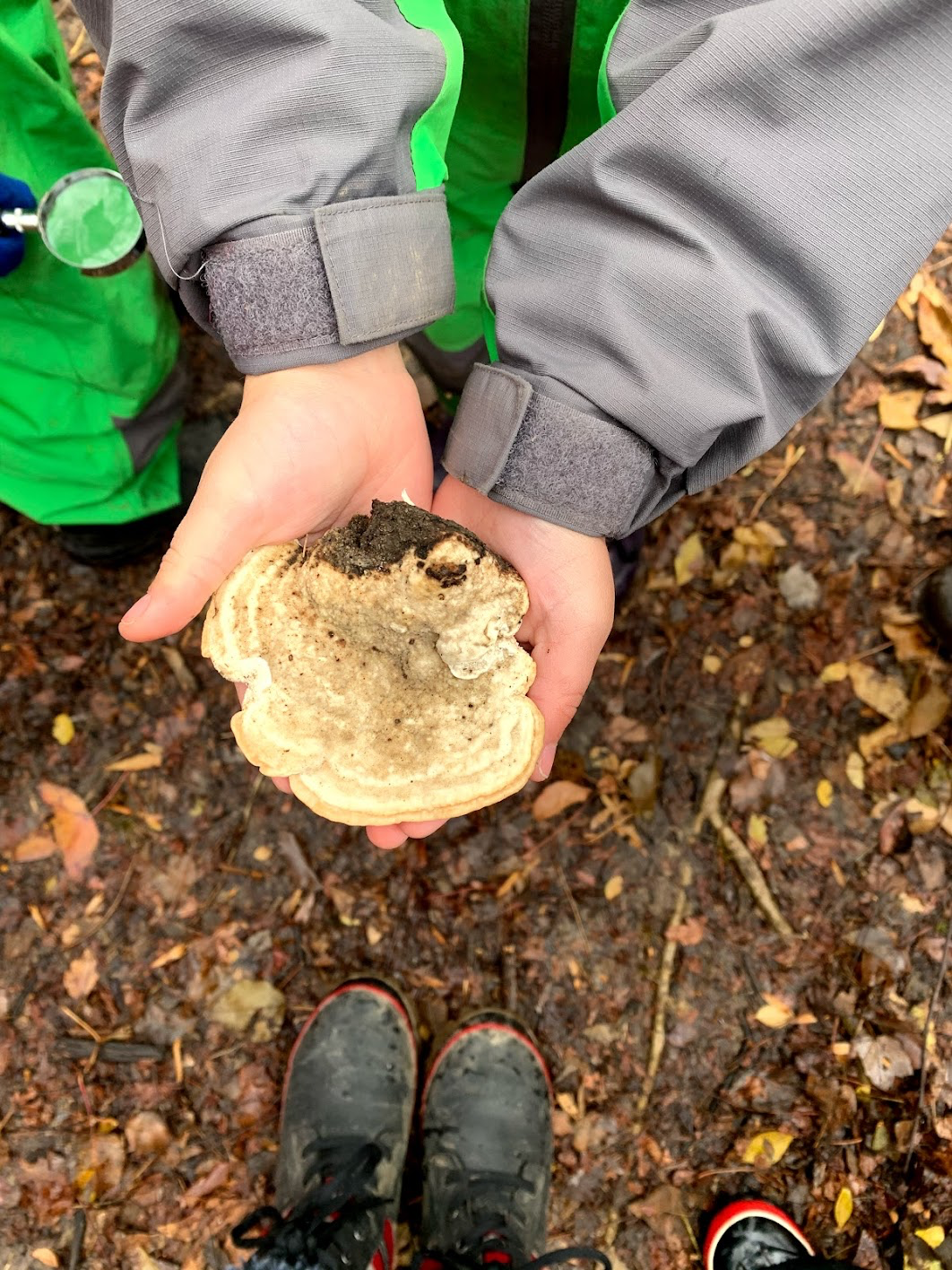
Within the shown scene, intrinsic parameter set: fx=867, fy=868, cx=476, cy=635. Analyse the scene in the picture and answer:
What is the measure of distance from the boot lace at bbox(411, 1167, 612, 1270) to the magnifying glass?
367cm

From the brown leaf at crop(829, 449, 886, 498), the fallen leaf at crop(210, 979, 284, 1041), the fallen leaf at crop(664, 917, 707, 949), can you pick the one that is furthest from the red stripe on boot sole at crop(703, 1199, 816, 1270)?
the brown leaf at crop(829, 449, 886, 498)

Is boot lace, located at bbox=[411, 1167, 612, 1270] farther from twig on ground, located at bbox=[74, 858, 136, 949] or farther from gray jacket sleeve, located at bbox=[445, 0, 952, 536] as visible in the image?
gray jacket sleeve, located at bbox=[445, 0, 952, 536]

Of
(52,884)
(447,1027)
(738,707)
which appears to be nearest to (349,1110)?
(447,1027)

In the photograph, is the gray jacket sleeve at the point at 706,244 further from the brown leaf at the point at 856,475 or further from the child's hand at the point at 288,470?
the brown leaf at the point at 856,475

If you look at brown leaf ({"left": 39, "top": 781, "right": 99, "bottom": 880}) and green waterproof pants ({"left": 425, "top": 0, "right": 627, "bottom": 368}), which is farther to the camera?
brown leaf ({"left": 39, "top": 781, "right": 99, "bottom": 880})

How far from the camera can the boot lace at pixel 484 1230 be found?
127 inches

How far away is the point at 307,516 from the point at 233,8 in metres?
1.20

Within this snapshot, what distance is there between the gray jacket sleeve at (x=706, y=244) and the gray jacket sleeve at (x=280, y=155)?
350 millimetres

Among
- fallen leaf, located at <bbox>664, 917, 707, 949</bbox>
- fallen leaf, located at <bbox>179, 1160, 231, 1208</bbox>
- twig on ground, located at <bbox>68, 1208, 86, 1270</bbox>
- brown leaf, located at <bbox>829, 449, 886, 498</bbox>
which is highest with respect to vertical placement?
brown leaf, located at <bbox>829, 449, 886, 498</bbox>

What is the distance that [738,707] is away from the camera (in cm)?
385

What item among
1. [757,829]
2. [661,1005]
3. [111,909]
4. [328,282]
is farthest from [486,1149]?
[328,282]

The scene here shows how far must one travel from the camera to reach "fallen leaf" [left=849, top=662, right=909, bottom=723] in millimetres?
3812

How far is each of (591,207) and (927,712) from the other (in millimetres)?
2715

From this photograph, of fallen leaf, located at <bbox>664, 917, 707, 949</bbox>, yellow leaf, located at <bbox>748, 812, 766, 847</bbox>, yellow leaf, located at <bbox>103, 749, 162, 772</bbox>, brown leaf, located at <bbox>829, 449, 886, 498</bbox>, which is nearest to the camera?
fallen leaf, located at <bbox>664, 917, 707, 949</bbox>
